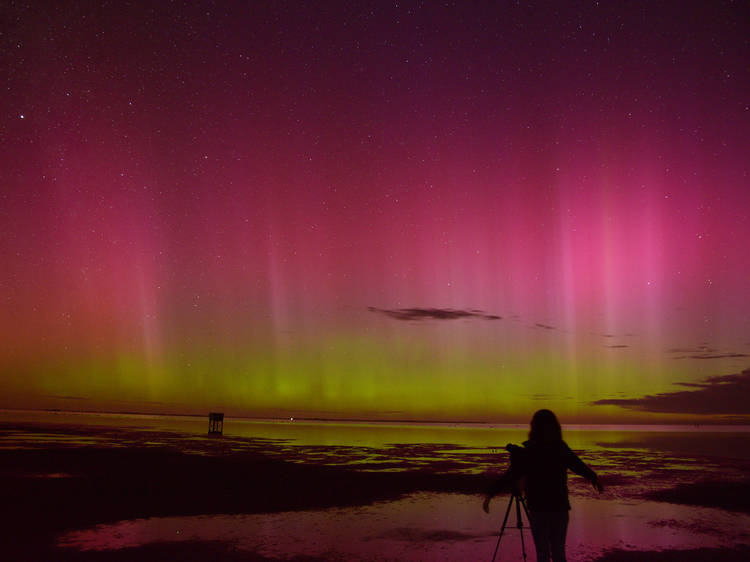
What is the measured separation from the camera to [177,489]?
660 inches

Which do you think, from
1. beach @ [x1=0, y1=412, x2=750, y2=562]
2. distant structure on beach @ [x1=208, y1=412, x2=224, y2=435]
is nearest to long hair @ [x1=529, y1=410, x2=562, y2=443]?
beach @ [x1=0, y1=412, x2=750, y2=562]

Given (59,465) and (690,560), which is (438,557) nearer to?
(690,560)

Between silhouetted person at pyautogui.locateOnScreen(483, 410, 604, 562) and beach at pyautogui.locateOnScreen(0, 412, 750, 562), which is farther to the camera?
beach at pyautogui.locateOnScreen(0, 412, 750, 562)

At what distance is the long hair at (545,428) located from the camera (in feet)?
20.9

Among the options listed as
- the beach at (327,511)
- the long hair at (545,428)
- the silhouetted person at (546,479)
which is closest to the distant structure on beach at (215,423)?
the beach at (327,511)

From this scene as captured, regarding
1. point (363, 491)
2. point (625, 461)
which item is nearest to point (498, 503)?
point (363, 491)

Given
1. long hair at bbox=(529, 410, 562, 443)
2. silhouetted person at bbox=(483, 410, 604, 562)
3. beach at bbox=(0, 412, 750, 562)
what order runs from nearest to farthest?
silhouetted person at bbox=(483, 410, 604, 562), long hair at bbox=(529, 410, 562, 443), beach at bbox=(0, 412, 750, 562)

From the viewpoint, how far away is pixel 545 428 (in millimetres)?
6371

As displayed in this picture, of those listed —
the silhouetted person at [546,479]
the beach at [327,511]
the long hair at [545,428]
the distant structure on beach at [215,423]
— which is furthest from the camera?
the distant structure on beach at [215,423]

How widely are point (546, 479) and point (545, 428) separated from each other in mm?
545

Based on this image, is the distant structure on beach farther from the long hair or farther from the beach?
the long hair

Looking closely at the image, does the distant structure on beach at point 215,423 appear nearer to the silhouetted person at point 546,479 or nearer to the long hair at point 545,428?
the silhouetted person at point 546,479

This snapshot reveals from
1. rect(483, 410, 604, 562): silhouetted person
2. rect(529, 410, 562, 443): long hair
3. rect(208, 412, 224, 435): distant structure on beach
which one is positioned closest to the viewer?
rect(483, 410, 604, 562): silhouetted person

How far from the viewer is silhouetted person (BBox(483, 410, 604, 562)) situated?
6.24 metres
